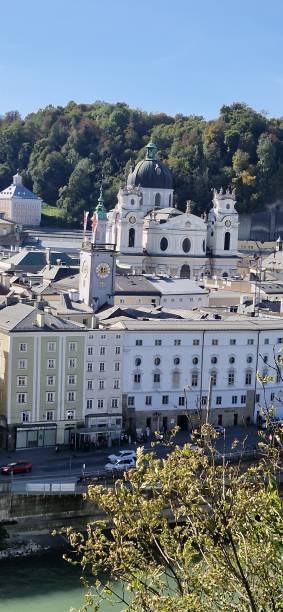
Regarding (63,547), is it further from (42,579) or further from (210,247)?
(210,247)

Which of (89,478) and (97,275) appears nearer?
(89,478)

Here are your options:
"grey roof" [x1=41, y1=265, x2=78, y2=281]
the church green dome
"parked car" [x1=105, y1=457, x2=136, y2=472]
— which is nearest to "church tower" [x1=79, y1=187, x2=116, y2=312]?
"grey roof" [x1=41, y1=265, x2=78, y2=281]

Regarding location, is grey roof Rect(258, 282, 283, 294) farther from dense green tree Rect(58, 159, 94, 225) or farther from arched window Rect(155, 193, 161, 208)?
dense green tree Rect(58, 159, 94, 225)

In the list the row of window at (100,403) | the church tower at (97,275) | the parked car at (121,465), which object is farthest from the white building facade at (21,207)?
the parked car at (121,465)

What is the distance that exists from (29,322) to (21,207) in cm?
4778

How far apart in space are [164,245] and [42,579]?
39.2 m

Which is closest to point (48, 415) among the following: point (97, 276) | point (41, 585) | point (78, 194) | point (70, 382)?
point (70, 382)

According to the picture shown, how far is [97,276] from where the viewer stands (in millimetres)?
39500

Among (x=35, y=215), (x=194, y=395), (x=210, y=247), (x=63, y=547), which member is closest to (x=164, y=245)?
(x=210, y=247)

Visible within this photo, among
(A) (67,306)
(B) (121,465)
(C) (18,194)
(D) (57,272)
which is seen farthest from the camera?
(C) (18,194)

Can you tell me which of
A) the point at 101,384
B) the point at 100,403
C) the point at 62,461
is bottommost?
the point at 62,461

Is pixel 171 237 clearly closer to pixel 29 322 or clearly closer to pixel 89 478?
pixel 29 322

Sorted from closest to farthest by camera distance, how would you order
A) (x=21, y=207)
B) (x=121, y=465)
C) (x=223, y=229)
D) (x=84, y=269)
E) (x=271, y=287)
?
(x=121, y=465) → (x=84, y=269) → (x=271, y=287) → (x=223, y=229) → (x=21, y=207)

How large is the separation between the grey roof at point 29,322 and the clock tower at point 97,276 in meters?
9.10
